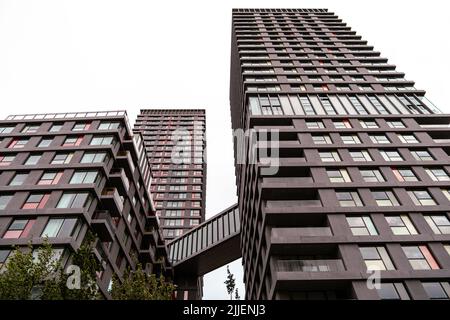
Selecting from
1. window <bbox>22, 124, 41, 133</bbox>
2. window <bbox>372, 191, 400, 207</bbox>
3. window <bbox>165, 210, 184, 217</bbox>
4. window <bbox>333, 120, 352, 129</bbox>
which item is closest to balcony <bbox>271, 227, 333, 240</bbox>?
window <bbox>372, 191, 400, 207</bbox>

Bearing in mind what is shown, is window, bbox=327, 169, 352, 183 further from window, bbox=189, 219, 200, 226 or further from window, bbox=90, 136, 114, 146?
window, bbox=189, 219, 200, 226

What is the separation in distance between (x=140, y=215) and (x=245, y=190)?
1240 cm

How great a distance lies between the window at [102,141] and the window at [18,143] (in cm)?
700

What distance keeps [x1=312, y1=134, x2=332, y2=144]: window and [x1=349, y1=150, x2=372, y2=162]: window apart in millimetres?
2409

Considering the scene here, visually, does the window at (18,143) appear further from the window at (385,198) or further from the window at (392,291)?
the window at (392,291)

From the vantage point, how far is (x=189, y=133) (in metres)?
101

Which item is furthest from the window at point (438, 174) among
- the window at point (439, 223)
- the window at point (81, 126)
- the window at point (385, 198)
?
the window at point (81, 126)

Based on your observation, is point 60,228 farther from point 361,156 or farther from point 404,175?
point 404,175

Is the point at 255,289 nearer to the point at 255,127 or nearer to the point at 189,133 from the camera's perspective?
the point at 255,127
